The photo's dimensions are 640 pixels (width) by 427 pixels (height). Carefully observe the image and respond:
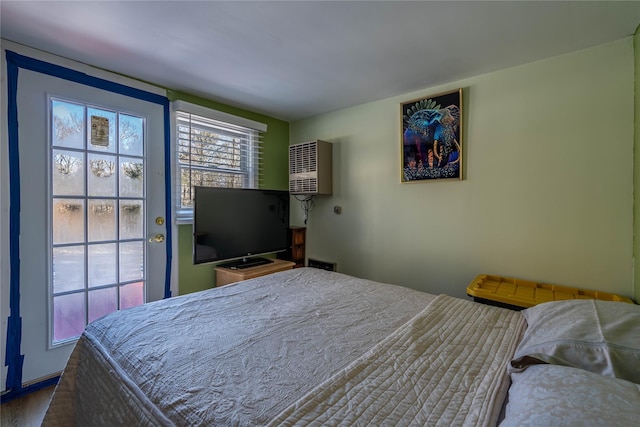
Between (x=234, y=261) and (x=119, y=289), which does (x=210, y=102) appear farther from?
(x=119, y=289)

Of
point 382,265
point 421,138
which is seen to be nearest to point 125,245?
point 382,265

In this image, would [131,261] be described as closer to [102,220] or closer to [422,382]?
[102,220]

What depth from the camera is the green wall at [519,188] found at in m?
1.75

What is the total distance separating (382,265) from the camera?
9.18ft

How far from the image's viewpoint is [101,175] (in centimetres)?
217

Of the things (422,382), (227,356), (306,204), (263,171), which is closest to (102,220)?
(263,171)

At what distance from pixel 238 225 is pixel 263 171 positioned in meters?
0.85

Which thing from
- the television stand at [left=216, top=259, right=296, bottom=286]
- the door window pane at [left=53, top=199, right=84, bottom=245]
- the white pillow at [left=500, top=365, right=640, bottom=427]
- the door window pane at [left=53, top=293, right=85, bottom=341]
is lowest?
the door window pane at [left=53, top=293, right=85, bottom=341]

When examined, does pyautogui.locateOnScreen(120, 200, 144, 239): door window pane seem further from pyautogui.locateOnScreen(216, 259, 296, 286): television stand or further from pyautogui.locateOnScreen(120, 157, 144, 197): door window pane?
pyautogui.locateOnScreen(216, 259, 296, 286): television stand

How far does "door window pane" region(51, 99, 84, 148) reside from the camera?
77.6 inches

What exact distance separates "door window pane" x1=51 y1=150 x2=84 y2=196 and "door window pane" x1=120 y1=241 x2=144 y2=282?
54 centimetres

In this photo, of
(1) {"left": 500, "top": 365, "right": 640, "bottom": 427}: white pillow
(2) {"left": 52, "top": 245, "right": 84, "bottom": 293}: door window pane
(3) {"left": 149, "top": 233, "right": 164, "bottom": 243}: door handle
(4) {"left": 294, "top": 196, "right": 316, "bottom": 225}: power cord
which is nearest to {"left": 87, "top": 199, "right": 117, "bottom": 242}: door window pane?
(2) {"left": 52, "top": 245, "right": 84, "bottom": 293}: door window pane

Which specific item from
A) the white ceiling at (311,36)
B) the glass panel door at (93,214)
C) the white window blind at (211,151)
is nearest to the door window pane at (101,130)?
the glass panel door at (93,214)

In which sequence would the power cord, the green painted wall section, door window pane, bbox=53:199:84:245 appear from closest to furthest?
the green painted wall section < door window pane, bbox=53:199:84:245 < the power cord
